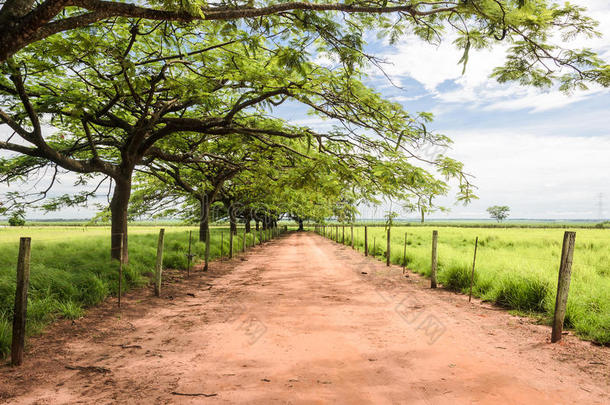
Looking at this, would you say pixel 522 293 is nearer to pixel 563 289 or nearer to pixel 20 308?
pixel 563 289

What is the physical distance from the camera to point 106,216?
17.8 m

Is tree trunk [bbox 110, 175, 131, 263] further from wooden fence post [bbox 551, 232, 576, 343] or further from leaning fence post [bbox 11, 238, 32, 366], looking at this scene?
wooden fence post [bbox 551, 232, 576, 343]

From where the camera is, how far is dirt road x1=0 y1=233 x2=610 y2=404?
11.9ft

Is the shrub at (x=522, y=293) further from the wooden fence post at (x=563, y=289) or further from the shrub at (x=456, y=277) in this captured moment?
the wooden fence post at (x=563, y=289)

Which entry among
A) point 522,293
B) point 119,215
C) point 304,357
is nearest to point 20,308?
point 304,357

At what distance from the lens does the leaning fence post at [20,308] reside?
437cm

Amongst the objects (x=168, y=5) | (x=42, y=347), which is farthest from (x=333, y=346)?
(x=168, y=5)

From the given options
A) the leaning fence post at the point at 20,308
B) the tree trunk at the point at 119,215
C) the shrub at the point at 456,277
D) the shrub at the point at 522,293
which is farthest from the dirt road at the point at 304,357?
the tree trunk at the point at 119,215

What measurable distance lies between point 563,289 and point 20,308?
8441mm

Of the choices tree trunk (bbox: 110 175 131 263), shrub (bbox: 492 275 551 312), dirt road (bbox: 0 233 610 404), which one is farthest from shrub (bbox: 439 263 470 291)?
tree trunk (bbox: 110 175 131 263)

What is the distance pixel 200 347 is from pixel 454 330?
4468 millimetres

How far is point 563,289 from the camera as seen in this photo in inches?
220

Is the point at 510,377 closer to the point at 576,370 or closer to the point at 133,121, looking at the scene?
the point at 576,370

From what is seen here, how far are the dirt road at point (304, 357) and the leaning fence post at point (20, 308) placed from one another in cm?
21
